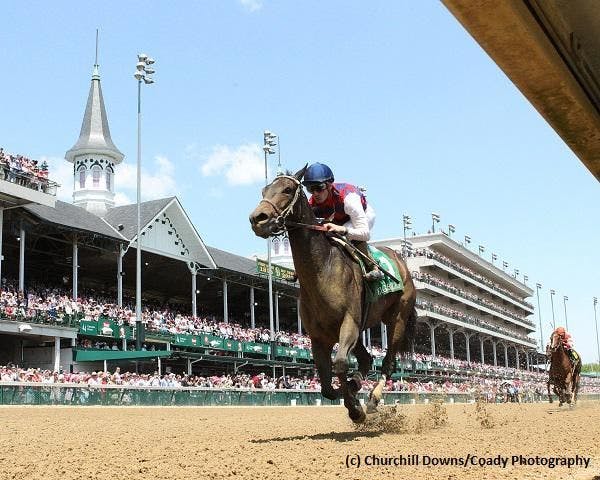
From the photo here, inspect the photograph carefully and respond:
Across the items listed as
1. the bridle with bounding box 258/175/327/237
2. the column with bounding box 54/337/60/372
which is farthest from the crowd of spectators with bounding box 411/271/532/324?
the bridle with bounding box 258/175/327/237

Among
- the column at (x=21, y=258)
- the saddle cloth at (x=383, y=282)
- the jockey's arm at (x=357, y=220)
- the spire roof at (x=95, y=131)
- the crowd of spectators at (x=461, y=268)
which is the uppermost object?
the spire roof at (x=95, y=131)

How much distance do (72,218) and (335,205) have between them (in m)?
26.6

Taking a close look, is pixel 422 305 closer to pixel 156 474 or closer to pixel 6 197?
pixel 6 197

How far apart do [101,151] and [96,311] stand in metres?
27.4

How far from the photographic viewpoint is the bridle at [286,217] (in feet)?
22.2

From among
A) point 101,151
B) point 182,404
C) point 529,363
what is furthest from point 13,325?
point 529,363

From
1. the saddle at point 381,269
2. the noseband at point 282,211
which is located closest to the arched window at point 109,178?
the saddle at point 381,269

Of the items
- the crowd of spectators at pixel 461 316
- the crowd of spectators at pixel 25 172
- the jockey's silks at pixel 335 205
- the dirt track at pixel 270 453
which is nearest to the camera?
the dirt track at pixel 270 453

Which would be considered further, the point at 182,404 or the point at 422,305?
the point at 422,305

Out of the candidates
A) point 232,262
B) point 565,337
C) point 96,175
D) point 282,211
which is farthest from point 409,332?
point 96,175

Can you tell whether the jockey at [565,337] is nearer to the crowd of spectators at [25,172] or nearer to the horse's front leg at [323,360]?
the horse's front leg at [323,360]

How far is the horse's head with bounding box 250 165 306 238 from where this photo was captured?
656 centimetres

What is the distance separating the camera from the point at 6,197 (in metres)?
27.3

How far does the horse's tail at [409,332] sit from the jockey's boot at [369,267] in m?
1.47
